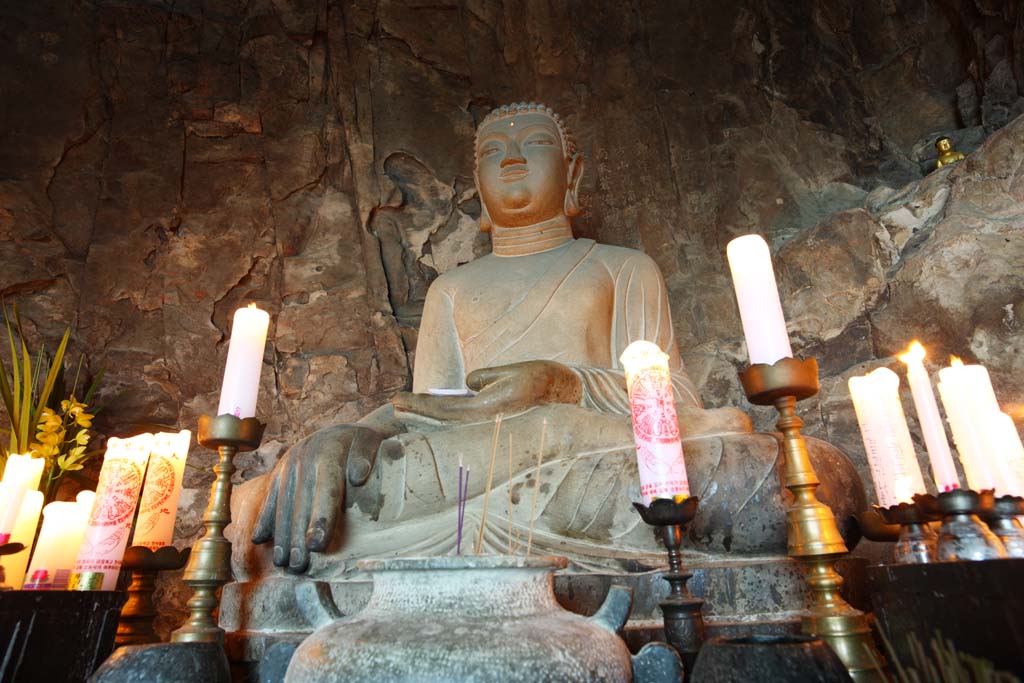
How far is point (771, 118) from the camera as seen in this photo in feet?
12.5

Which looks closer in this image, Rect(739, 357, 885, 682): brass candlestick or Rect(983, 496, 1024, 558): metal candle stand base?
Rect(739, 357, 885, 682): brass candlestick

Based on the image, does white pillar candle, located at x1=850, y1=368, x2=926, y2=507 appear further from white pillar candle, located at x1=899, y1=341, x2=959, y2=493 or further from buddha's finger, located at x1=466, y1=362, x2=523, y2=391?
buddha's finger, located at x1=466, y1=362, x2=523, y2=391

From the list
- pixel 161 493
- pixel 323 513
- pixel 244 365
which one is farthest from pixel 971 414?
pixel 161 493

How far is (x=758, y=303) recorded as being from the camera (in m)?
1.44

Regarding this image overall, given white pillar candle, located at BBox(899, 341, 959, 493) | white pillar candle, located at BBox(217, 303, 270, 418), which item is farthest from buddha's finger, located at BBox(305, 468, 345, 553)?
white pillar candle, located at BBox(899, 341, 959, 493)

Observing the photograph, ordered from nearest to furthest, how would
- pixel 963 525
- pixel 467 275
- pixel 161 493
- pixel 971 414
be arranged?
pixel 963 525 → pixel 971 414 → pixel 161 493 → pixel 467 275

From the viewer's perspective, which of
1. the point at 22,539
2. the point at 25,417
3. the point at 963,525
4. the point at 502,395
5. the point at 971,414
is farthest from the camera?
the point at 25,417

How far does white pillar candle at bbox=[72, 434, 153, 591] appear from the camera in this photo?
1634mm

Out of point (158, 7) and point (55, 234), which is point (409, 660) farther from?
point (158, 7)

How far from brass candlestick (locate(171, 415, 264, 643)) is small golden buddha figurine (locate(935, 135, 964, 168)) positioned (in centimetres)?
318

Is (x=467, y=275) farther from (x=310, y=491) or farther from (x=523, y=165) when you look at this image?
(x=310, y=491)

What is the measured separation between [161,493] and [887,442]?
1.73 meters

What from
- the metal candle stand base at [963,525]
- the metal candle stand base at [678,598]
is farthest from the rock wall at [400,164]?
the metal candle stand base at [678,598]

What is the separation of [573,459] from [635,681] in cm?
86
